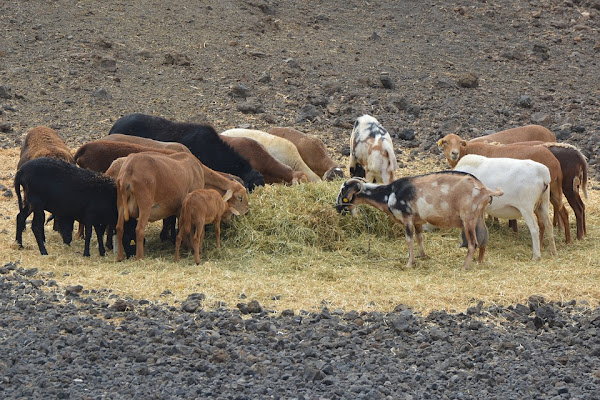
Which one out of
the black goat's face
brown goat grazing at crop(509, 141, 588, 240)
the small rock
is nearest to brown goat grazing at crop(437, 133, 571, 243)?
brown goat grazing at crop(509, 141, 588, 240)

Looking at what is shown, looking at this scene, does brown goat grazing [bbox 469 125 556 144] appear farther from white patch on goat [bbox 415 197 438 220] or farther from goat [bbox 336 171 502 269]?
white patch on goat [bbox 415 197 438 220]

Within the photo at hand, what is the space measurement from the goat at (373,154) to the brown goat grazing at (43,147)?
452 centimetres

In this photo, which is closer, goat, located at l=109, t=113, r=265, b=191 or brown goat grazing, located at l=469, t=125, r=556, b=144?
goat, located at l=109, t=113, r=265, b=191

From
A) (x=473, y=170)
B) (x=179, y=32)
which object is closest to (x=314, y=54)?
(x=179, y=32)

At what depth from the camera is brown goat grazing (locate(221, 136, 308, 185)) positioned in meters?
14.8

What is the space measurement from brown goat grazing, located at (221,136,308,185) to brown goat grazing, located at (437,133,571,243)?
2488 millimetres

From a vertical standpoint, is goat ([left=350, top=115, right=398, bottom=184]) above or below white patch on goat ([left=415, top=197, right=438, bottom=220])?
below

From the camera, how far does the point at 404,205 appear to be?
11422mm

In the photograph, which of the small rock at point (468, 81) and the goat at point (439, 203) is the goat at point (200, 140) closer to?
the goat at point (439, 203)

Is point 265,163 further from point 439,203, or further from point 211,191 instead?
point 439,203

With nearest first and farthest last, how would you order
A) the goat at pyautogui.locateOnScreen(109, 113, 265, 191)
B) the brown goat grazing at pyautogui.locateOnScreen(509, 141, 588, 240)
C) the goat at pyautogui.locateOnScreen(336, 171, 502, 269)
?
1. the goat at pyautogui.locateOnScreen(336, 171, 502, 269)
2. the brown goat grazing at pyautogui.locateOnScreen(509, 141, 588, 240)
3. the goat at pyautogui.locateOnScreen(109, 113, 265, 191)

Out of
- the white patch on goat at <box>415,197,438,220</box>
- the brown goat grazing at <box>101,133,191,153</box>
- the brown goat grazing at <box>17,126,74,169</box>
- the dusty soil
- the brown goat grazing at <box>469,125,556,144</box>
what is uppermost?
the white patch on goat at <box>415,197,438,220</box>

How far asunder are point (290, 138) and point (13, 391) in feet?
33.7

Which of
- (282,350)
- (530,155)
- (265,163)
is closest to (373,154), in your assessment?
(265,163)
